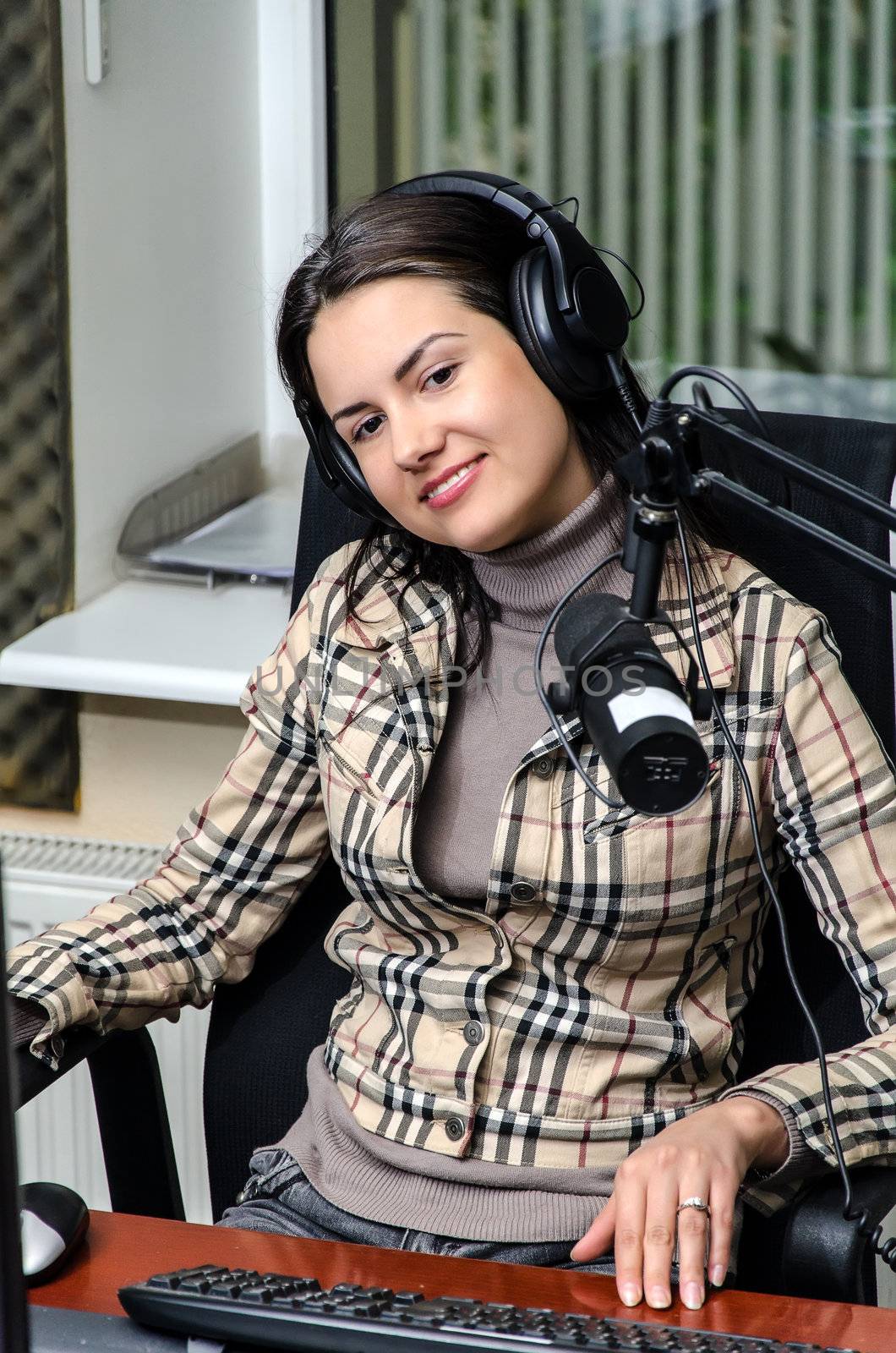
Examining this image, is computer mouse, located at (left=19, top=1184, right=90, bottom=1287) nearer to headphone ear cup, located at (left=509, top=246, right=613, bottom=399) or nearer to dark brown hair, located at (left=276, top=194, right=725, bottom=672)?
dark brown hair, located at (left=276, top=194, right=725, bottom=672)

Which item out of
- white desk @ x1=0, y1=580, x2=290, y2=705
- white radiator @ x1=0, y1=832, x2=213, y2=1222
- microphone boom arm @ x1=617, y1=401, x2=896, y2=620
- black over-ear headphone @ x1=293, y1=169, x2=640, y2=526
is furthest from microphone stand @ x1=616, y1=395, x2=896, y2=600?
white radiator @ x1=0, y1=832, x2=213, y2=1222

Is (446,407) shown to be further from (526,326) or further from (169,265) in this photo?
(169,265)

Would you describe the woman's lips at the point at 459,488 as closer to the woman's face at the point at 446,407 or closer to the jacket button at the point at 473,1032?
the woman's face at the point at 446,407

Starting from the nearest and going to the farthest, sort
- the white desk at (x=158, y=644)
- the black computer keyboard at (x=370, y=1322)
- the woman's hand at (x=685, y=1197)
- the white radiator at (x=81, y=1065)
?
the black computer keyboard at (x=370, y=1322) → the woman's hand at (x=685, y=1197) → the white desk at (x=158, y=644) → the white radiator at (x=81, y=1065)

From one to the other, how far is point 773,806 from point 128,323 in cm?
109

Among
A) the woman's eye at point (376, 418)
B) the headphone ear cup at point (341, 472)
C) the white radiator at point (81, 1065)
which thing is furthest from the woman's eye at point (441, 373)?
the white radiator at point (81, 1065)

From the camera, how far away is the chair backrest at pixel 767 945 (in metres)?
1.17

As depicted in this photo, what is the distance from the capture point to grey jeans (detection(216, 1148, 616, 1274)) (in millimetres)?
1044

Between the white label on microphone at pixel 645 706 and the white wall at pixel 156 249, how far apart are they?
125cm

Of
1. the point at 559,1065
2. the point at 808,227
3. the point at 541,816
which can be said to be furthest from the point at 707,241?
the point at 559,1065

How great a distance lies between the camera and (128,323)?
1.82m

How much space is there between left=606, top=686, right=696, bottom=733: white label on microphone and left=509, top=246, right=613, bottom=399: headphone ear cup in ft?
1.42

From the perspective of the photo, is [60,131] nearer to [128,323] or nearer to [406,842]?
[128,323]

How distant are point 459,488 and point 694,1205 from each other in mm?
495
